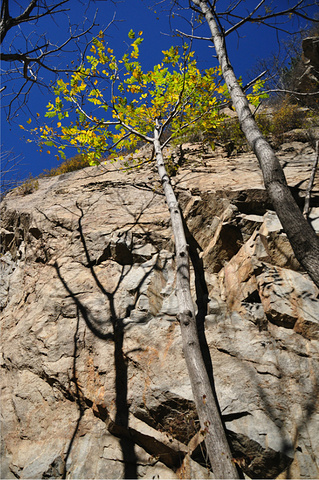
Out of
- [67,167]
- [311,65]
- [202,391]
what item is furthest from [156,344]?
[311,65]

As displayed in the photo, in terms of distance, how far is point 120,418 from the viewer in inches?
124

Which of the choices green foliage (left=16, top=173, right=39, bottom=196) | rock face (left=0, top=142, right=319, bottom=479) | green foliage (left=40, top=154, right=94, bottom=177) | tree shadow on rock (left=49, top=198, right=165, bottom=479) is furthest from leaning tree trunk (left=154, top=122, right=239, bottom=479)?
green foliage (left=40, top=154, right=94, bottom=177)

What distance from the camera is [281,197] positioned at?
3.13 metres

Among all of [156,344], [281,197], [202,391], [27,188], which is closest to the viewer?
[202,391]

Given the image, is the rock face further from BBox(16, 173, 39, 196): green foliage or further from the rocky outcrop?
the rocky outcrop

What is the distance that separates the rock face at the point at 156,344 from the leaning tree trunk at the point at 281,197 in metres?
0.78

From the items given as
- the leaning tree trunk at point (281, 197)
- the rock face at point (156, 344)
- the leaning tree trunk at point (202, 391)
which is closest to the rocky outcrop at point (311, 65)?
the rock face at point (156, 344)

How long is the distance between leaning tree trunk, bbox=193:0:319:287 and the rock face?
78 cm

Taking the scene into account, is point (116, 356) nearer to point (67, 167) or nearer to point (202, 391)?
point (202, 391)

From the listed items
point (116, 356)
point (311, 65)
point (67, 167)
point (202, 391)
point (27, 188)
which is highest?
point (311, 65)

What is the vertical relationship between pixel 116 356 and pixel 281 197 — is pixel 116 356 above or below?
below

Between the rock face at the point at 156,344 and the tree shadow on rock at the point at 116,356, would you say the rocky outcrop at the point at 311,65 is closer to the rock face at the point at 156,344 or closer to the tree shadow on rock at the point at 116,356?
the rock face at the point at 156,344

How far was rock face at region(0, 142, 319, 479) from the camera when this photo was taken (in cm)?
276

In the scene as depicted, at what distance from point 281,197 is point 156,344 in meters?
2.60
